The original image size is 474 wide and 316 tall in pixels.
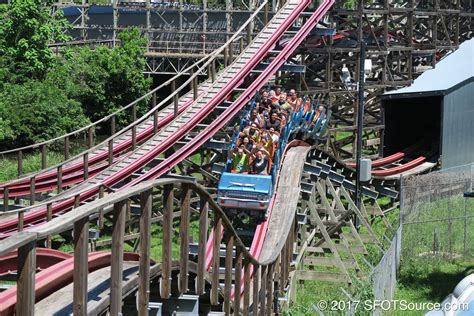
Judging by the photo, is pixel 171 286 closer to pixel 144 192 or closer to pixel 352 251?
pixel 144 192

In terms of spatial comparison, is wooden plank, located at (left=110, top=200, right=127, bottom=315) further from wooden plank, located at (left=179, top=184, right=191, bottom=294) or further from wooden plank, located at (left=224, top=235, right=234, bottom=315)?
wooden plank, located at (left=224, top=235, right=234, bottom=315)

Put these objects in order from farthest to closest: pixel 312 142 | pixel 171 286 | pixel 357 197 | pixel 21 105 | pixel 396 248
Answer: pixel 21 105
pixel 312 142
pixel 357 197
pixel 396 248
pixel 171 286

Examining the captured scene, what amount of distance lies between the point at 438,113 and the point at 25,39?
518 inches

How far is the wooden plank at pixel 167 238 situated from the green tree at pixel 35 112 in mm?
18907

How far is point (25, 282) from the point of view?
5500 millimetres

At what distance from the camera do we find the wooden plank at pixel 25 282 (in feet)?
18.0

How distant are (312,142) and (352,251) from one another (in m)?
4.13

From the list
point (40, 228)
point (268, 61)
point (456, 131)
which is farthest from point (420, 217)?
point (40, 228)

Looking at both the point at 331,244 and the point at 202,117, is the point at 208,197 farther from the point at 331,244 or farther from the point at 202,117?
the point at 202,117

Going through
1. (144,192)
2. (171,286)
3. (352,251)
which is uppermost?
(144,192)

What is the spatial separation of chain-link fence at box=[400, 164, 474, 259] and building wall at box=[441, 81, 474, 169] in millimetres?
5816

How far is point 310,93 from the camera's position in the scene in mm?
25625

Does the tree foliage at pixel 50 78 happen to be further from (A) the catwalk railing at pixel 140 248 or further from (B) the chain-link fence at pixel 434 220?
(A) the catwalk railing at pixel 140 248

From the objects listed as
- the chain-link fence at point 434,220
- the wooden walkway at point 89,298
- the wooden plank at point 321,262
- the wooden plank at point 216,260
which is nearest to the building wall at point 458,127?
the chain-link fence at point 434,220
